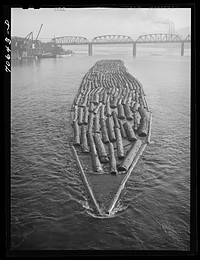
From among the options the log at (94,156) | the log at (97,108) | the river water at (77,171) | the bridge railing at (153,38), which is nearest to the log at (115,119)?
the log at (97,108)

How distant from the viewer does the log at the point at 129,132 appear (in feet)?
18.8

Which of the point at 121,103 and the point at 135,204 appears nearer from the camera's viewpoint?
the point at 135,204

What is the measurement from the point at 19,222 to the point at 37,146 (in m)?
1.31

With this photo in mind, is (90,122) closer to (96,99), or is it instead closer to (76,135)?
(76,135)

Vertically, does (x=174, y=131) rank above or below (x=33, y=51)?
below

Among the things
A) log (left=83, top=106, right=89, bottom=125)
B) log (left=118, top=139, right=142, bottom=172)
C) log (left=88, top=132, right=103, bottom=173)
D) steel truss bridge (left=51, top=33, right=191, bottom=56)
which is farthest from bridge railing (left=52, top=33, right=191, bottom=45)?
log (left=118, top=139, right=142, bottom=172)

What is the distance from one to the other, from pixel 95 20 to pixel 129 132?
6.77 ft

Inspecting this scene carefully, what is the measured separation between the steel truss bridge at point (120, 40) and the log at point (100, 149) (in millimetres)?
1663

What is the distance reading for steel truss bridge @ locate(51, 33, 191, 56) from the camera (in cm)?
603

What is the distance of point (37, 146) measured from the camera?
5.80m

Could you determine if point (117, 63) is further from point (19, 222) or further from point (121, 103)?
point (19, 222)

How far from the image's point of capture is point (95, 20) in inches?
229

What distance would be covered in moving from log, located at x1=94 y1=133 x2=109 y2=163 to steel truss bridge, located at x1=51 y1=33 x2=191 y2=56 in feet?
5.46
